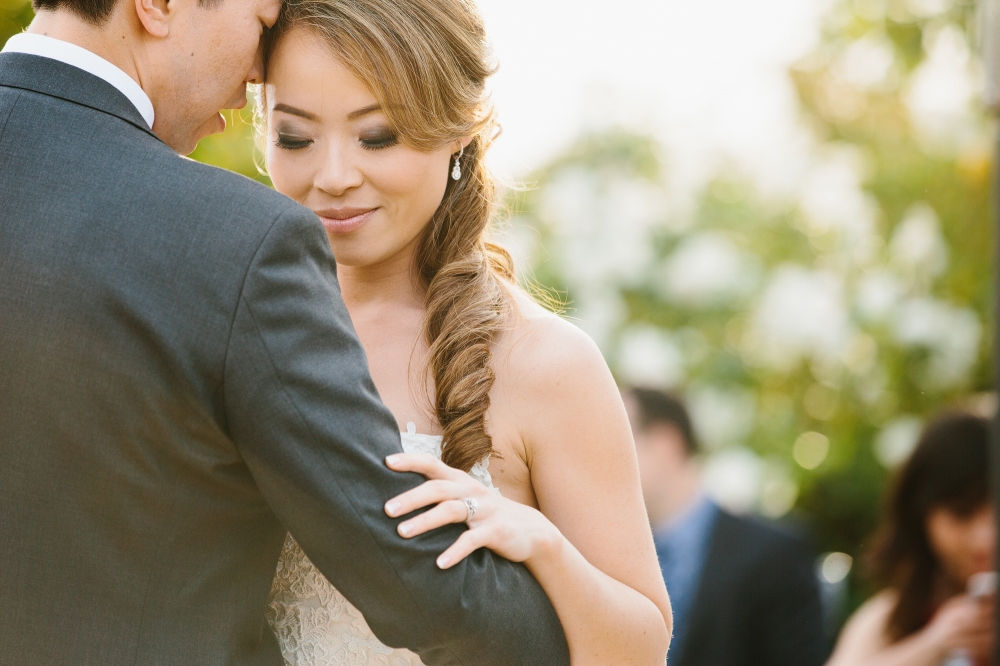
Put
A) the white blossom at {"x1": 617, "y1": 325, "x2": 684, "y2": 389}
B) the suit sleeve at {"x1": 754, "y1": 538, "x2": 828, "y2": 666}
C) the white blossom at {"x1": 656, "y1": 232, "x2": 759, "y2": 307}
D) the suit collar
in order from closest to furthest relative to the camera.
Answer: the suit collar, the suit sleeve at {"x1": 754, "y1": 538, "x2": 828, "y2": 666}, the white blossom at {"x1": 617, "y1": 325, "x2": 684, "y2": 389}, the white blossom at {"x1": 656, "y1": 232, "x2": 759, "y2": 307}

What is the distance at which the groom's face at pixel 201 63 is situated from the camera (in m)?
1.93

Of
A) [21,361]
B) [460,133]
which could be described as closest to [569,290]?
[460,133]

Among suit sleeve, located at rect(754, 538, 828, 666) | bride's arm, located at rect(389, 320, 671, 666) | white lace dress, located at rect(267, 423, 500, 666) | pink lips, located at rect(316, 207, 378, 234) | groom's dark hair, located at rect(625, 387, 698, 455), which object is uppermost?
pink lips, located at rect(316, 207, 378, 234)

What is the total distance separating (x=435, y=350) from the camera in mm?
2410

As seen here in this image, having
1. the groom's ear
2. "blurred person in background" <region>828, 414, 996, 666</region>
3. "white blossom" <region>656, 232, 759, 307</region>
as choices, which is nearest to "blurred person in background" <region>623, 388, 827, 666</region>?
"blurred person in background" <region>828, 414, 996, 666</region>

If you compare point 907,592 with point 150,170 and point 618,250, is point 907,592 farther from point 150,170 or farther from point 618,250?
point 150,170

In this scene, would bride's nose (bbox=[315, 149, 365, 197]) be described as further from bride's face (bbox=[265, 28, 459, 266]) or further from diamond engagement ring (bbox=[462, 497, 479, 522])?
diamond engagement ring (bbox=[462, 497, 479, 522])

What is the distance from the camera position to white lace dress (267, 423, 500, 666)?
2.29 metres

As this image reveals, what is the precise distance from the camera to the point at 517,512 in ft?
6.52

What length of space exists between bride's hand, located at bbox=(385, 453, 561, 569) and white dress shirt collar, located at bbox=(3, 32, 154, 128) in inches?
30.3

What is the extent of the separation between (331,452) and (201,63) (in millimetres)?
777

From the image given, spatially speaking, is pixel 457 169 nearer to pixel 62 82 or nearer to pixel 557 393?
pixel 557 393

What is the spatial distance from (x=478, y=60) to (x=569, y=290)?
159 inches

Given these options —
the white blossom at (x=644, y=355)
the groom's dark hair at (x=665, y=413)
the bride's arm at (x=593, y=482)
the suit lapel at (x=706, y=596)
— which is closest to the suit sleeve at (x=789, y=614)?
the suit lapel at (x=706, y=596)
